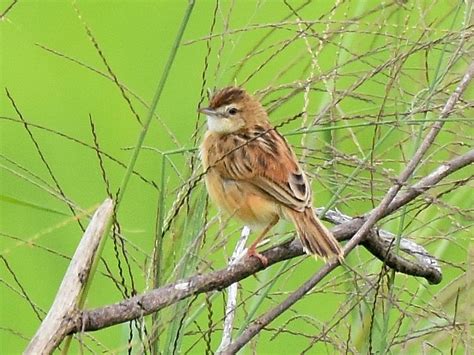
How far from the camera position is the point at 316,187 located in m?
4.83

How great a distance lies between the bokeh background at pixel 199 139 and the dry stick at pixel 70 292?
0.10 metres

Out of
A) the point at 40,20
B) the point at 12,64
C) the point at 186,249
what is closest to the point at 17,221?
the point at 12,64

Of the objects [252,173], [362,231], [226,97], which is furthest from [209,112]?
[362,231]

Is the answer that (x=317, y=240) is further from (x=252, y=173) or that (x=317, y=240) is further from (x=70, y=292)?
(x=70, y=292)

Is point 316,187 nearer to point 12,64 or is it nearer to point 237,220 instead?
point 237,220

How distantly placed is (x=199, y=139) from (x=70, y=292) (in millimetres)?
972

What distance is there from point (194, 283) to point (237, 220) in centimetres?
134

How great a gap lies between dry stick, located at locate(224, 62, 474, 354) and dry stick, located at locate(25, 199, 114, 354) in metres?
0.36

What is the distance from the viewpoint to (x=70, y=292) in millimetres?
2133

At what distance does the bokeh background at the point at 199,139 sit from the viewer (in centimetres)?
279

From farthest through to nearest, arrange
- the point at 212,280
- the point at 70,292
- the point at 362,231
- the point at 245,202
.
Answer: the point at 245,202 < the point at 362,231 < the point at 212,280 < the point at 70,292

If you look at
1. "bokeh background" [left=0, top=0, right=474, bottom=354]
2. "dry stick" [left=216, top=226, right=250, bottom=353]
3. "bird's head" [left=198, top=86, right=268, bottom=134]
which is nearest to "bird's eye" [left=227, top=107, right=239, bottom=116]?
"bird's head" [left=198, top=86, right=268, bottom=134]

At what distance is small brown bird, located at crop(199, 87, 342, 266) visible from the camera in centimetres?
365

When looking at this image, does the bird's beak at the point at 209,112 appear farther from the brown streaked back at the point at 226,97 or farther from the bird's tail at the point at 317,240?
the bird's tail at the point at 317,240
